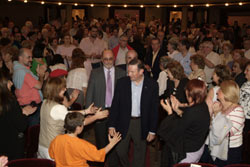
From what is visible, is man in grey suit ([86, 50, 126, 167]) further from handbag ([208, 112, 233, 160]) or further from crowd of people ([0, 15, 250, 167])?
handbag ([208, 112, 233, 160])

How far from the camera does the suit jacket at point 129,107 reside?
426 centimetres

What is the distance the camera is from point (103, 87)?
4754 millimetres

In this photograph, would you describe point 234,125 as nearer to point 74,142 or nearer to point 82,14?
point 74,142

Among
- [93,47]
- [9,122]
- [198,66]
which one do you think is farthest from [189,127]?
[93,47]

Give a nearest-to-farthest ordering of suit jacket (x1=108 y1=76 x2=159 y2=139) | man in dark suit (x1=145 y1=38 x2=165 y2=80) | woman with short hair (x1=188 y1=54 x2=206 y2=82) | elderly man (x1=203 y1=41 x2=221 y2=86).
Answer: suit jacket (x1=108 y1=76 x2=159 y2=139) < woman with short hair (x1=188 y1=54 x2=206 y2=82) < elderly man (x1=203 y1=41 x2=221 y2=86) < man in dark suit (x1=145 y1=38 x2=165 y2=80)

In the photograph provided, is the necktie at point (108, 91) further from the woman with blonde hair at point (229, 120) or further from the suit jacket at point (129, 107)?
the woman with blonde hair at point (229, 120)

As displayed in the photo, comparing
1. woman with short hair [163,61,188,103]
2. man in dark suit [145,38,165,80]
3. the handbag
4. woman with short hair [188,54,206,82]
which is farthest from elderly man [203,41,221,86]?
the handbag

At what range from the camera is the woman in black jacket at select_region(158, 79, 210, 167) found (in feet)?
11.1

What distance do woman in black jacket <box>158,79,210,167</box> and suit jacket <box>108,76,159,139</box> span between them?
0.68 m

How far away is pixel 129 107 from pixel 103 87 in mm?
675

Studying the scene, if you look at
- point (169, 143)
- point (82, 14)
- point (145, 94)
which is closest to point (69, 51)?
point (145, 94)

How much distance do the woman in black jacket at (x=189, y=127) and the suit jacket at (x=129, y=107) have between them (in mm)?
680

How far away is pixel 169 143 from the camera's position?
361cm

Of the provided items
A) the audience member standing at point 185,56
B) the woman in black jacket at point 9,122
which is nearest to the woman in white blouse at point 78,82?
the woman in black jacket at point 9,122
